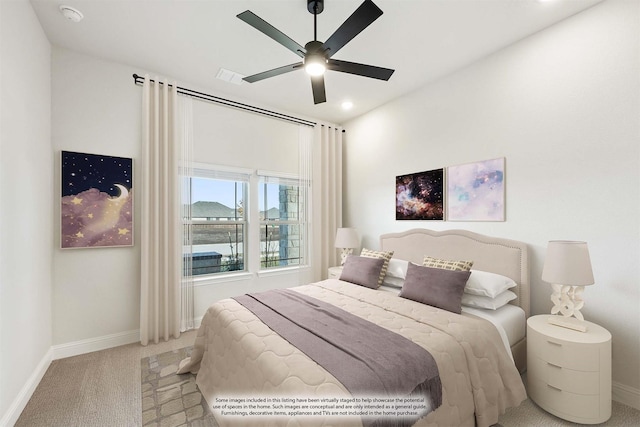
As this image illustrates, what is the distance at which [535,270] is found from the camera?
250cm

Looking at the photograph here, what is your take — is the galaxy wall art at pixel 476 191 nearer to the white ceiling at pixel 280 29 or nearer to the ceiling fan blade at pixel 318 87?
the white ceiling at pixel 280 29

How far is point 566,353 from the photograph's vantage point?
1.84m

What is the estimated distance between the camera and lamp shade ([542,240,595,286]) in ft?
6.32

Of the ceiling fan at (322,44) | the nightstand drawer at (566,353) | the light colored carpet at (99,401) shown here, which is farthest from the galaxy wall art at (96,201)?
the nightstand drawer at (566,353)

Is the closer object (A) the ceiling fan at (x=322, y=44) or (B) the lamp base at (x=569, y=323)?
(A) the ceiling fan at (x=322, y=44)

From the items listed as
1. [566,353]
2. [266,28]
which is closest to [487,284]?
[566,353]

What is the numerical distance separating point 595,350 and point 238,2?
11.2 ft

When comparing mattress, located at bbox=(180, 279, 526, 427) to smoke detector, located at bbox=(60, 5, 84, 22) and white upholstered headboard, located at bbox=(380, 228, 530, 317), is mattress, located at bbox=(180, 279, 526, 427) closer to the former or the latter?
white upholstered headboard, located at bbox=(380, 228, 530, 317)

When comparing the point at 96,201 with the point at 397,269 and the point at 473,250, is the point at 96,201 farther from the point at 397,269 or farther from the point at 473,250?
the point at 473,250

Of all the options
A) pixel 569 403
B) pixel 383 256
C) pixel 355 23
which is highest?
pixel 355 23

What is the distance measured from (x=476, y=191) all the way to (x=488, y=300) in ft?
3.79

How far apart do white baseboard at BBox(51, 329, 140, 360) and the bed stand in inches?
41.9

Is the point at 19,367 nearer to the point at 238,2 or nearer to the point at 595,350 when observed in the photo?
the point at 238,2

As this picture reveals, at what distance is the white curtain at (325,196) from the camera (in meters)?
4.30
